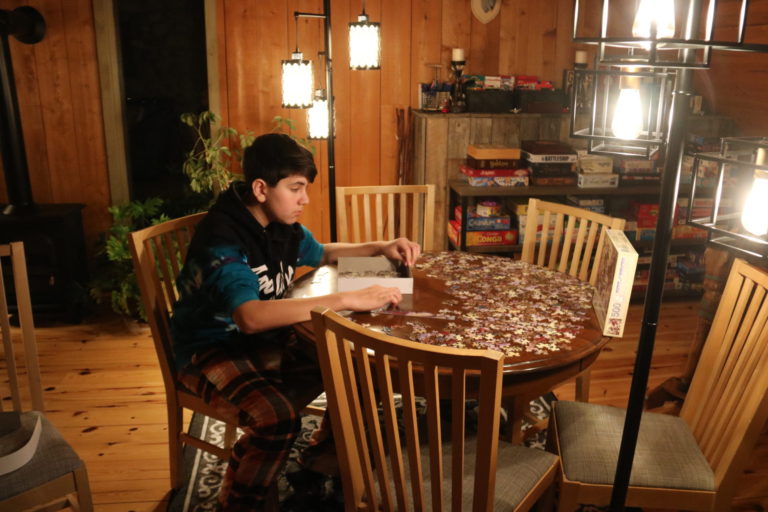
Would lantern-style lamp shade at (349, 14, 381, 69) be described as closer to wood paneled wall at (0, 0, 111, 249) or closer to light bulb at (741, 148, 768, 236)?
wood paneled wall at (0, 0, 111, 249)

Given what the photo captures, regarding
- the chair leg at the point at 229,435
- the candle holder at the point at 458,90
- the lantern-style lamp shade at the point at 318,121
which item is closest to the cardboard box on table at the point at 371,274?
the chair leg at the point at 229,435

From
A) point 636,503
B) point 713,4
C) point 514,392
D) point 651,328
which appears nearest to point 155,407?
point 514,392

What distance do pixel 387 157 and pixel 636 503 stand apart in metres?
2.75

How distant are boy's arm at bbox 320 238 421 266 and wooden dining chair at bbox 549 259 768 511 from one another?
2.51ft

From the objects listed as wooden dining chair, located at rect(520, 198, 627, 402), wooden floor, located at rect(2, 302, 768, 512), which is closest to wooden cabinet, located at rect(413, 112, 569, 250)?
wooden dining chair, located at rect(520, 198, 627, 402)

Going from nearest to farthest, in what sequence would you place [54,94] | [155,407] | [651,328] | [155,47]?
[651,328]
[155,407]
[54,94]
[155,47]

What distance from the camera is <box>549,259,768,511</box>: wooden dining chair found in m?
1.49

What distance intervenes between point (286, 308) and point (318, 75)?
2.38m

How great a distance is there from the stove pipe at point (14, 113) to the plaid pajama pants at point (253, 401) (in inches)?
79.5

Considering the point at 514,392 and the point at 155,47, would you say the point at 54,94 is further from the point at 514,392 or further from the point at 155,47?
the point at 514,392

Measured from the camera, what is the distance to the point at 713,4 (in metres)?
1.02

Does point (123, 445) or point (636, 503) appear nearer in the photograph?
point (636, 503)

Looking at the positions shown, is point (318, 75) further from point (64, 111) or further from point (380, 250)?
point (380, 250)

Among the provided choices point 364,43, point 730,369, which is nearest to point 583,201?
point 364,43
